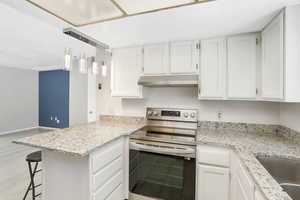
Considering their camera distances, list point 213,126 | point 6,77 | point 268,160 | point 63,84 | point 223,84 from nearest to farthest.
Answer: point 268,160, point 223,84, point 213,126, point 6,77, point 63,84

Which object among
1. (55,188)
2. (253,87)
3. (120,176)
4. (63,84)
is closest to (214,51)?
(253,87)

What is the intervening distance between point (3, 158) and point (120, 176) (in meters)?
3.04

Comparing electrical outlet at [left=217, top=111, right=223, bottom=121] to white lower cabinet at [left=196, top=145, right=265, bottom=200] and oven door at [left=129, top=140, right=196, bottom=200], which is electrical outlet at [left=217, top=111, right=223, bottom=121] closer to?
white lower cabinet at [left=196, top=145, right=265, bottom=200]

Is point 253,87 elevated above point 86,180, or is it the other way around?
point 253,87

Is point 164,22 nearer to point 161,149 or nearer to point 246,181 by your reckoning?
point 161,149

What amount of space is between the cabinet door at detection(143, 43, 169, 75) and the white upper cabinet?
4.00 ft

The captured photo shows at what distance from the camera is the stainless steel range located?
1.70 m

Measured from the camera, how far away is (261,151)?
1.36 m

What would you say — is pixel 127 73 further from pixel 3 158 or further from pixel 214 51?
pixel 3 158

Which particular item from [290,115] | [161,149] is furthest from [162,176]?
[290,115]

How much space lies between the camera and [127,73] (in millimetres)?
2400

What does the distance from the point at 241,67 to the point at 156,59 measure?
44.3 inches

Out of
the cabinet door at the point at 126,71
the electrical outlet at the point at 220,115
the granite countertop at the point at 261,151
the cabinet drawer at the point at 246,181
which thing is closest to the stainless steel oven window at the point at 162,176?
the granite countertop at the point at 261,151

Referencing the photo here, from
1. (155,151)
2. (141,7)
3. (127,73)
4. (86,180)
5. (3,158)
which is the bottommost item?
(3,158)
